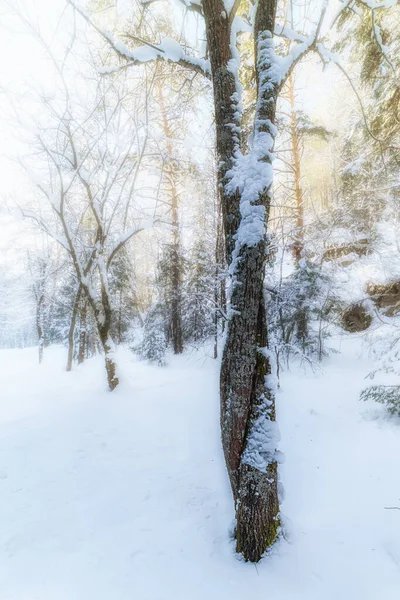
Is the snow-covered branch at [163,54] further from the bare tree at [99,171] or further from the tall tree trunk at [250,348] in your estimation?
the bare tree at [99,171]

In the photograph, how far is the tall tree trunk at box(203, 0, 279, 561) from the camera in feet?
7.51

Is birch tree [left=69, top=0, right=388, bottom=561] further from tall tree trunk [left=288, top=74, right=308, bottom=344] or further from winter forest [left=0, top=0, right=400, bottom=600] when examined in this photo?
tall tree trunk [left=288, top=74, right=308, bottom=344]

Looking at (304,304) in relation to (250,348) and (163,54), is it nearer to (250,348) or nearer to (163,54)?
(250,348)

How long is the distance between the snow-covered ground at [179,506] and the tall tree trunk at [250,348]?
390 mm

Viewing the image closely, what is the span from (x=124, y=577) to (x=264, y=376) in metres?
1.97

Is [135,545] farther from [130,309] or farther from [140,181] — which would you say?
[130,309]

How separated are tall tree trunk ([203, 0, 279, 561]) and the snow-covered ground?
39cm

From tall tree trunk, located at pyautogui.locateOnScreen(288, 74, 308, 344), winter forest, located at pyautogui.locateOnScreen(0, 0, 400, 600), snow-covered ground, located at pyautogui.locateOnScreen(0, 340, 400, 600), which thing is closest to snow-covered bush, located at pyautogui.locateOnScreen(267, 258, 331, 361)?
tall tree trunk, located at pyautogui.locateOnScreen(288, 74, 308, 344)

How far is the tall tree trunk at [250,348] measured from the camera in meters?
2.29

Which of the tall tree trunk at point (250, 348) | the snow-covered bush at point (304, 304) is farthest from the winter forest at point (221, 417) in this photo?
the snow-covered bush at point (304, 304)

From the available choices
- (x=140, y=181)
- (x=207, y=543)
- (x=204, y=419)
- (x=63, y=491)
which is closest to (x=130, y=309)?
(x=140, y=181)

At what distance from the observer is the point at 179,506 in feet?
10.6

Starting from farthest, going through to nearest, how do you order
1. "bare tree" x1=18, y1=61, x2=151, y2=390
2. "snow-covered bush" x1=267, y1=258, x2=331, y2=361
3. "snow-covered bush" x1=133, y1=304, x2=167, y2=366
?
1. "snow-covered bush" x1=133, y1=304, x2=167, y2=366
2. "snow-covered bush" x1=267, y1=258, x2=331, y2=361
3. "bare tree" x1=18, y1=61, x2=151, y2=390

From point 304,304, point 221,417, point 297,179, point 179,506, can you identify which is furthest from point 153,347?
point 221,417
